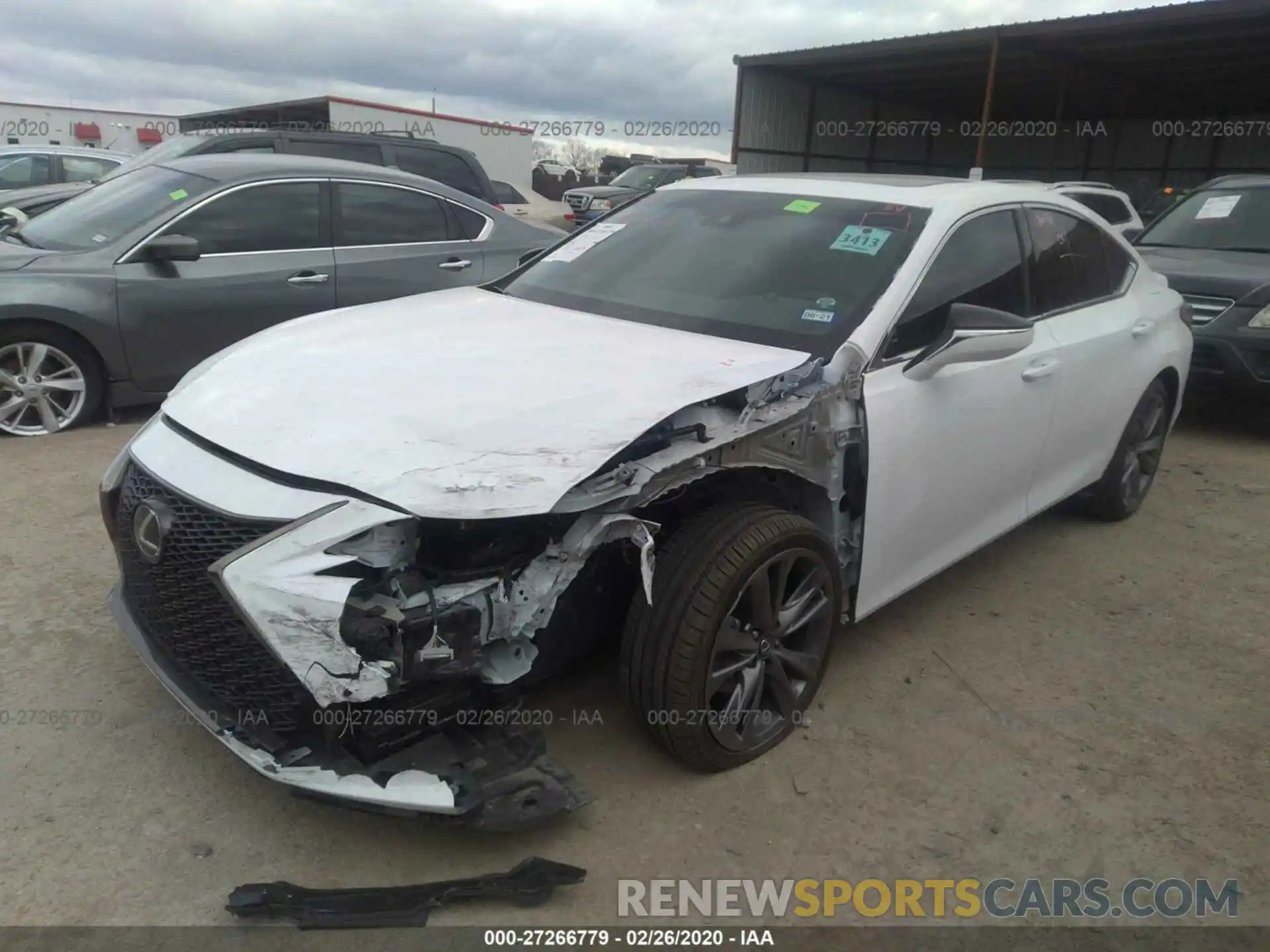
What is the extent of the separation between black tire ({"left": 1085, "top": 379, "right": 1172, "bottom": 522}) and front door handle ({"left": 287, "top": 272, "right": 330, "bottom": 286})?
446 centimetres

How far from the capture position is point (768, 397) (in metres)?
2.73

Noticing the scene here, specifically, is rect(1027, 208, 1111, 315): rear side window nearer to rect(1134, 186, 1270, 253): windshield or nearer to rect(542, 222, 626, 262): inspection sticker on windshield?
rect(542, 222, 626, 262): inspection sticker on windshield

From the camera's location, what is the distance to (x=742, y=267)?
339 cm

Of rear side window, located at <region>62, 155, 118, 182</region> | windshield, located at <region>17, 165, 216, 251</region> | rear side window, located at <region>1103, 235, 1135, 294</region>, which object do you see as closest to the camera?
rear side window, located at <region>1103, 235, 1135, 294</region>

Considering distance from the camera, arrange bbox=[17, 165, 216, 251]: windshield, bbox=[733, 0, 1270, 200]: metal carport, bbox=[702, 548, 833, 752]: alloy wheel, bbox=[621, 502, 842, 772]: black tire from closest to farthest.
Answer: bbox=[621, 502, 842, 772]: black tire → bbox=[702, 548, 833, 752]: alloy wheel → bbox=[17, 165, 216, 251]: windshield → bbox=[733, 0, 1270, 200]: metal carport

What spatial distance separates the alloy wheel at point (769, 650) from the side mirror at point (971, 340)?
72 cm

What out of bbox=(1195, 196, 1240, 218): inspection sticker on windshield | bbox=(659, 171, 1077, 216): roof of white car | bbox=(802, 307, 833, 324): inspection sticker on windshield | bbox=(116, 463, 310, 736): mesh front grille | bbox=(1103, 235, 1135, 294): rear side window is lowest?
bbox=(116, 463, 310, 736): mesh front grille

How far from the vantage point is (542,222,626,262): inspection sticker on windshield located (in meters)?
3.94

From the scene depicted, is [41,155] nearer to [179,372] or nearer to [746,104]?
[179,372]

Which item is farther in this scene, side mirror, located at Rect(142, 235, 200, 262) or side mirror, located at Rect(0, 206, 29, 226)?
side mirror, located at Rect(0, 206, 29, 226)

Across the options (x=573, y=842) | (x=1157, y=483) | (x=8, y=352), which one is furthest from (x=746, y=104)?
(x=573, y=842)

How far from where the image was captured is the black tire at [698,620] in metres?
2.48

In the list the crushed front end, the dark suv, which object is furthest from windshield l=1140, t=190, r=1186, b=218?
the crushed front end

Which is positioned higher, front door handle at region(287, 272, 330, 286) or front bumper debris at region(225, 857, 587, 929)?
front door handle at region(287, 272, 330, 286)
